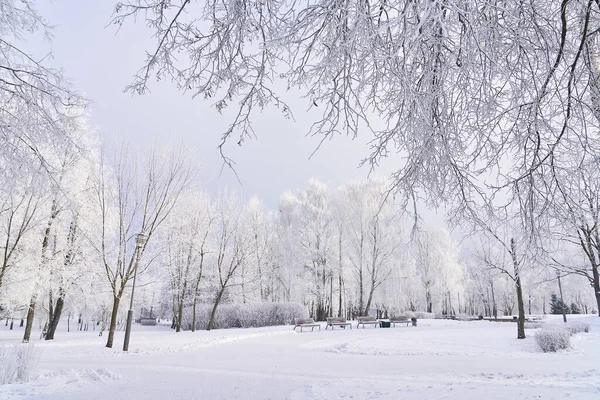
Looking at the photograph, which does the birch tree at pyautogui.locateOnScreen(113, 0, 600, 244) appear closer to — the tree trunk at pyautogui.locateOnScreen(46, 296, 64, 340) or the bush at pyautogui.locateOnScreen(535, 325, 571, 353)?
the bush at pyautogui.locateOnScreen(535, 325, 571, 353)

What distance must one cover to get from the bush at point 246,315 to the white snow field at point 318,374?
40.4 ft

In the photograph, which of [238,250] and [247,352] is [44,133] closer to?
[247,352]

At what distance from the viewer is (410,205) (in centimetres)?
410

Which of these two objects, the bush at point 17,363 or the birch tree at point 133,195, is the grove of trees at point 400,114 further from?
the bush at point 17,363

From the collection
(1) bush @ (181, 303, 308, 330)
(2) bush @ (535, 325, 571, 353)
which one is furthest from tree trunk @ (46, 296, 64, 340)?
(2) bush @ (535, 325, 571, 353)

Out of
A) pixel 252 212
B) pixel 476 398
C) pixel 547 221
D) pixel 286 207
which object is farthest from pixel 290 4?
pixel 286 207

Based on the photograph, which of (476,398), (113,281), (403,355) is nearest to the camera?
(476,398)

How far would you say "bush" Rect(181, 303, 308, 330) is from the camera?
22719mm

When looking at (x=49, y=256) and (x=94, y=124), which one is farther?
(x=94, y=124)

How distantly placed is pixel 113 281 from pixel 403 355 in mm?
9560

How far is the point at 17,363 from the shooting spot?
5547 mm

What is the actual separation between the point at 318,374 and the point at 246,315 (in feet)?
58.5

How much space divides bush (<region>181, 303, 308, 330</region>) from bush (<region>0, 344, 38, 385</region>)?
17.5 m

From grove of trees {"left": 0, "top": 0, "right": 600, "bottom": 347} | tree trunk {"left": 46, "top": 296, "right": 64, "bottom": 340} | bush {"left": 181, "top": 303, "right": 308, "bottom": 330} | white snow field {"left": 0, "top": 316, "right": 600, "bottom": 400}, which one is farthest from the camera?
bush {"left": 181, "top": 303, "right": 308, "bottom": 330}
